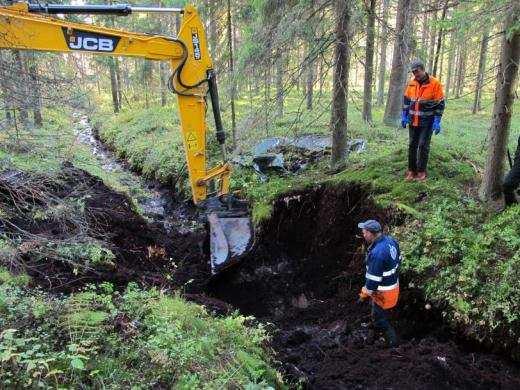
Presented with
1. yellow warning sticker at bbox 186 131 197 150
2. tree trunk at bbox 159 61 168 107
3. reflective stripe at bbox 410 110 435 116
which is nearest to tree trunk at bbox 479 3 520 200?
reflective stripe at bbox 410 110 435 116

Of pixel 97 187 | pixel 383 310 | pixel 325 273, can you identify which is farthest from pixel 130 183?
pixel 383 310

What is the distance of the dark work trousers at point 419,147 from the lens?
7.62 meters

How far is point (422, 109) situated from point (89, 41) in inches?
210

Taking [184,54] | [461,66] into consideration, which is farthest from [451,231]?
[461,66]

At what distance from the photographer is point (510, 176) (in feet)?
21.1

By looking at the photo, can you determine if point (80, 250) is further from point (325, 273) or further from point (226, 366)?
point (325, 273)

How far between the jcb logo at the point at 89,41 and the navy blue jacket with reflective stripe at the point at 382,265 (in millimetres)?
4814

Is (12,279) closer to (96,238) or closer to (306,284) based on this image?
(96,238)

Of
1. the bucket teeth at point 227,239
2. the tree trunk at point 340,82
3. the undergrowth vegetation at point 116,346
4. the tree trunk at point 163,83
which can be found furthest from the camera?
the tree trunk at point 163,83

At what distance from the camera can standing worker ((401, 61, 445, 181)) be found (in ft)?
24.1

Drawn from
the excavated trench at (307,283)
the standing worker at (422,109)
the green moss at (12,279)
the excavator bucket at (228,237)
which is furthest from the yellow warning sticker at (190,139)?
the standing worker at (422,109)

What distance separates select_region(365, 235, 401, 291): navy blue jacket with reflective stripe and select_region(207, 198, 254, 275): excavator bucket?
2720mm

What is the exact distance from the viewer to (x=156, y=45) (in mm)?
7305

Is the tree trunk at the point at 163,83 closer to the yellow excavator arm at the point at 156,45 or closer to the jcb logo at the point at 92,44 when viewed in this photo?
the yellow excavator arm at the point at 156,45
